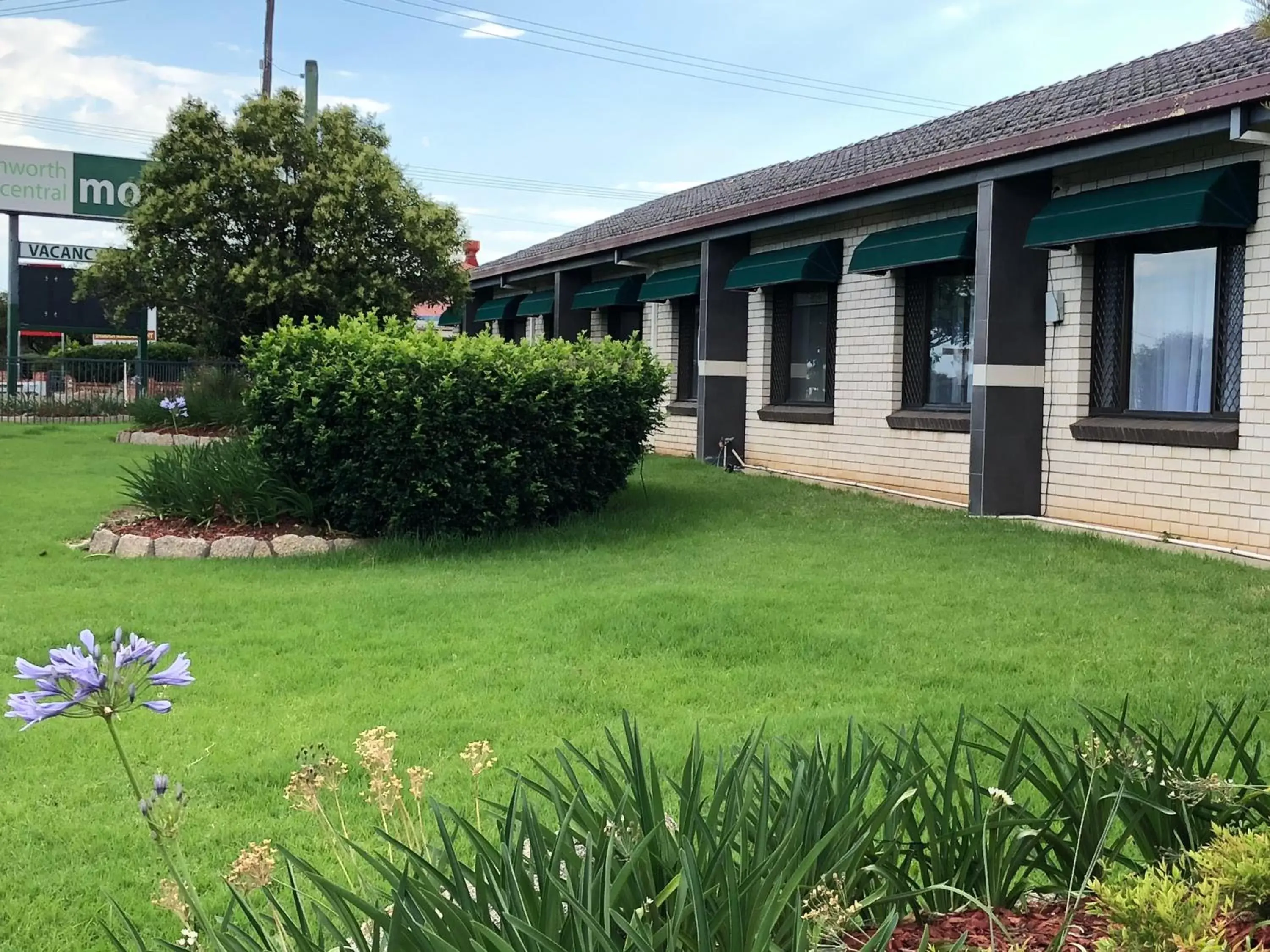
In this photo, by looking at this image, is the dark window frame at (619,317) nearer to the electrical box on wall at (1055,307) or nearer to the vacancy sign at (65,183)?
Result: the electrical box on wall at (1055,307)

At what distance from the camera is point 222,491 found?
1086 cm

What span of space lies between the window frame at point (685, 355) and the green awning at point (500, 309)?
22.1ft

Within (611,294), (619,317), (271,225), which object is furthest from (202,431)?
(619,317)

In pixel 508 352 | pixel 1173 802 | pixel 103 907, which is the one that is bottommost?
pixel 103 907

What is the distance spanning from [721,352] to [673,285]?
5.84 ft

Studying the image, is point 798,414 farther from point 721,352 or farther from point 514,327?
point 514,327

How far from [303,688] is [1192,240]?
Answer: 8.51m

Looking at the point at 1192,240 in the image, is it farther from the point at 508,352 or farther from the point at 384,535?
the point at 384,535

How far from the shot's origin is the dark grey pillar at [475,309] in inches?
1098

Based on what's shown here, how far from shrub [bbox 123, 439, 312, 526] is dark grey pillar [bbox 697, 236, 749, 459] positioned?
24.7 ft

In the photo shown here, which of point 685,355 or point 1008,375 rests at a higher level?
point 685,355

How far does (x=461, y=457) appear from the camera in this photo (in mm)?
10258

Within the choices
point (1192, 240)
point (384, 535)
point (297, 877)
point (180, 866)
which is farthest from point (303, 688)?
point (1192, 240)

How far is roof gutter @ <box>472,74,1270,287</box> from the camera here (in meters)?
9.10
